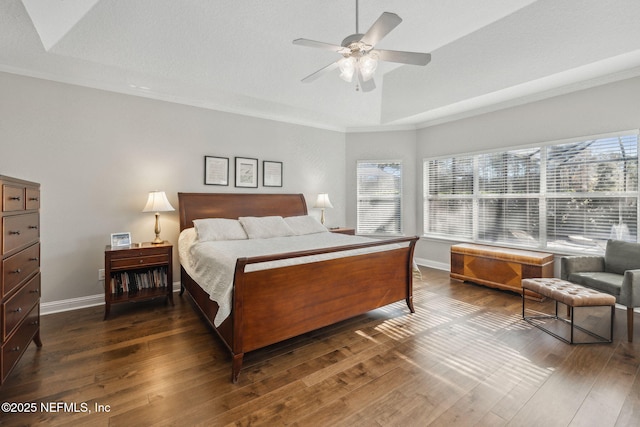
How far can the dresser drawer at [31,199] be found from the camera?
204 cm

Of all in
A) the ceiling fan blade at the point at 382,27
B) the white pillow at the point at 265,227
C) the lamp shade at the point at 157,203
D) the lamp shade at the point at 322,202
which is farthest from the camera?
the lamp shade at the point at 322,202

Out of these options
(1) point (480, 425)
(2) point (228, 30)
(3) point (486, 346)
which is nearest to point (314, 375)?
(1) point (480, 425)

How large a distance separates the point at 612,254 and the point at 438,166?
272 centimetres

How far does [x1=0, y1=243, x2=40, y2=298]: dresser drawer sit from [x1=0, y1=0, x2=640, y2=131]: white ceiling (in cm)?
200

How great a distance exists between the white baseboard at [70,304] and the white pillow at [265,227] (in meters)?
1.95

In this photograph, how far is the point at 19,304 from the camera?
1881mm

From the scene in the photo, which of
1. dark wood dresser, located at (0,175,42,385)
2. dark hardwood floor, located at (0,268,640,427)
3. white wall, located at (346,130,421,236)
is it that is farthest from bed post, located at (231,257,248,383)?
white wall, located at (346,130,421,236)

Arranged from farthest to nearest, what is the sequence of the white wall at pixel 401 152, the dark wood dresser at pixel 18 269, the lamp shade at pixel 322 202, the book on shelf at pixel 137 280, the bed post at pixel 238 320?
the white wall at pixel 401 152 → the lamp shade at pixel 322 202 → the book on shelf at pixel 137 280 → the bed post at pixel 238 320 → the dark wood dresser at pixel 18 269

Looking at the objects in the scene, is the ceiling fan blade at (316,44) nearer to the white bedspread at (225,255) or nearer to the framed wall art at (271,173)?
the white bedspread at (225,255)

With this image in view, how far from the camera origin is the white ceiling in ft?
8.66

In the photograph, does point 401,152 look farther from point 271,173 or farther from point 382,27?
point 382,27

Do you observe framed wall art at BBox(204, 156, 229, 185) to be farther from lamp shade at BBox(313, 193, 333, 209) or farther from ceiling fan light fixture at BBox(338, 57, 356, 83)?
ceiling fan light fixture at BBox(338, 57, 356, 83)

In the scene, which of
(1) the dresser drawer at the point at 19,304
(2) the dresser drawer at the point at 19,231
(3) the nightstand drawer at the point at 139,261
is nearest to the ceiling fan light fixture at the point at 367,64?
(2) the dresser drawer at the point at 19,231

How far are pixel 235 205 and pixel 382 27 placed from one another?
316 centimetres
